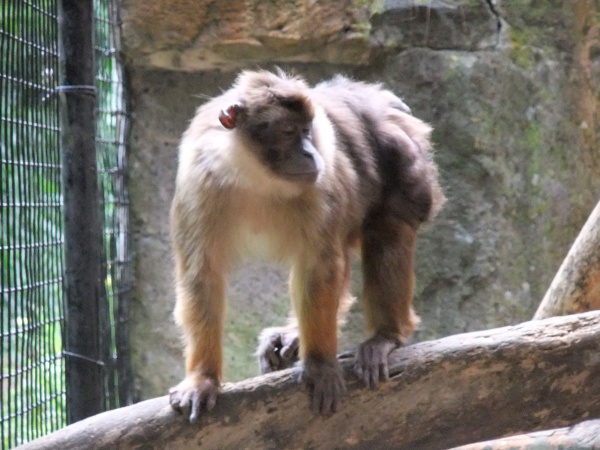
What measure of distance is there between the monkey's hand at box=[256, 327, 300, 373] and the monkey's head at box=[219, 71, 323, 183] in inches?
38.0

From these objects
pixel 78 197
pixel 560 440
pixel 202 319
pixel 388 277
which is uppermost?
pixel 78 197

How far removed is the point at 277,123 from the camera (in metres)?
3.78

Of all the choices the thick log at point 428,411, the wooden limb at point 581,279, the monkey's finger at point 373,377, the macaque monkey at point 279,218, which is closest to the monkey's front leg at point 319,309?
the macaque monkey at point 279,218

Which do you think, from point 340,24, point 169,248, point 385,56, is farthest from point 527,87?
point 169,248

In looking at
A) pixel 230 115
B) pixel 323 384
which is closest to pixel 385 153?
pixel 230 115

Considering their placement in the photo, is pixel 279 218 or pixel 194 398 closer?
pixel 194 398

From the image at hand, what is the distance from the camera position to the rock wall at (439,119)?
17.5 ft

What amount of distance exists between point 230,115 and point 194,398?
1258 millimetres

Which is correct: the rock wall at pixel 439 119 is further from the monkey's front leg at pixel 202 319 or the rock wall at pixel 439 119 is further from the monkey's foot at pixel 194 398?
the monkey's foot at pixel 194 398

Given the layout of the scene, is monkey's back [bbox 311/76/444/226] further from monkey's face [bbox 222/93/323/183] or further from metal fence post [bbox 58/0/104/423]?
metal fence post [bbox 58/0/104/423]

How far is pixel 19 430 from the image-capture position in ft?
13.9

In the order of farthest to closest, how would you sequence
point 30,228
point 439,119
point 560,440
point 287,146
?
point 439,119
point 30,228
point 560,440
point 287,146

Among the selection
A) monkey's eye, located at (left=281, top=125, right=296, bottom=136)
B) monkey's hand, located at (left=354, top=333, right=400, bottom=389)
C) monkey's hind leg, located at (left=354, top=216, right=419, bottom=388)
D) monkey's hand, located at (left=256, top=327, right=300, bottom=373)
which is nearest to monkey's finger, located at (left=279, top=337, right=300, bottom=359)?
monkey's hand, located at (left=256, top=327, right=300, bottom=373)

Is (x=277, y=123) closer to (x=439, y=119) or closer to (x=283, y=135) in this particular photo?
(x=283, y=135)
